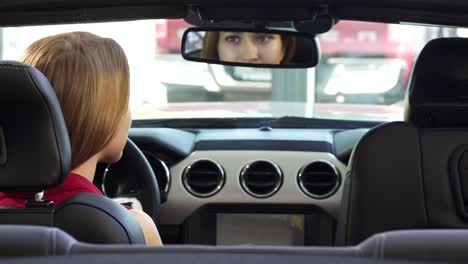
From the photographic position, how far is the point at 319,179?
4320 mm

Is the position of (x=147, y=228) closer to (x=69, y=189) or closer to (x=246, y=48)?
(x=69, y=189)

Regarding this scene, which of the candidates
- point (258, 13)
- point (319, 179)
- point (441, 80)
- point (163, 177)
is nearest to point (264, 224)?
point (319, 179)

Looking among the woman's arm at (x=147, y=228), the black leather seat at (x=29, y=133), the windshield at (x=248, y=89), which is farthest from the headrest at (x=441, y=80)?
the black leather seat at (x=29, y=133)

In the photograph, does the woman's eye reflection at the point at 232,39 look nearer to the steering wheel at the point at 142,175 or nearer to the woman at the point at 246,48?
the woman at the point at 246,48

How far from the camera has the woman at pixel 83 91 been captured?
2334mm

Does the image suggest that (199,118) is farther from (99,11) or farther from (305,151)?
(99,11)

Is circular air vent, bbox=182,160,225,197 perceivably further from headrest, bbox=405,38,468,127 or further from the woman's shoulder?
the woman's shoulder

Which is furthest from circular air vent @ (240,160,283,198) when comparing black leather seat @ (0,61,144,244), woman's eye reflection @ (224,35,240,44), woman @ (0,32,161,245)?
black leather seat @ (0,61,144,244)

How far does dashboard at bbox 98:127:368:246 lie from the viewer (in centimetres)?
429

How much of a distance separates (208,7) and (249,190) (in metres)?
1.73

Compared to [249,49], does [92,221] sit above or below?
below

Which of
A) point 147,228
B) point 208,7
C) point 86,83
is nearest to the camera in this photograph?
point 86,83

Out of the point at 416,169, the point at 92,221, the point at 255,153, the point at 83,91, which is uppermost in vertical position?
the point at 83,91

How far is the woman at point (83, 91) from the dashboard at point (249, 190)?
6.05ft
